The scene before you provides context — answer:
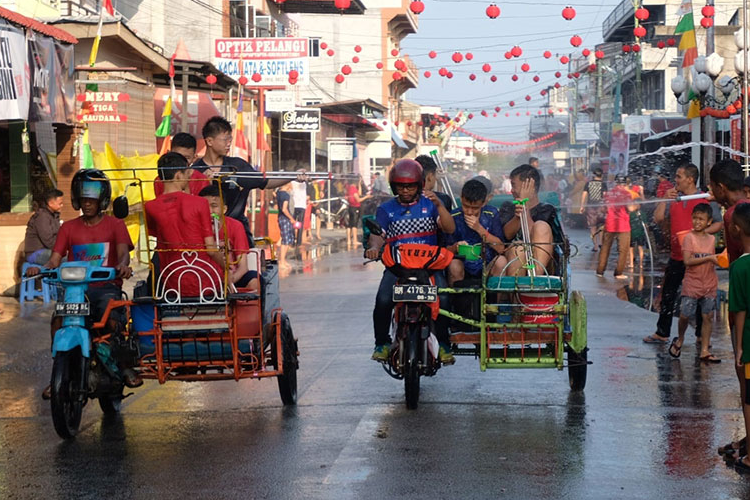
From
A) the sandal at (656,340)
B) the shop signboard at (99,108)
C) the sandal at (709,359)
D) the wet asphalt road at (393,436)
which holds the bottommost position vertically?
the wet asphalt road at (393,436)

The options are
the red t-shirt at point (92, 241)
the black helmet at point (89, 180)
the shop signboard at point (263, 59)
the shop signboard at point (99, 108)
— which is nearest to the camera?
the black helmet at point (89, 180)

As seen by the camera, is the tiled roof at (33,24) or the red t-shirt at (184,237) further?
the tiled roof at (33,24)

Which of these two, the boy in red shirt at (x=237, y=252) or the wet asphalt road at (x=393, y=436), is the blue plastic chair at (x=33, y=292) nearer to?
the wet asphalt road at (x=393, y=436)

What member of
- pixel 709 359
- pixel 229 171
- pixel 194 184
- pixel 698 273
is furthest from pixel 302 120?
pixel 229 171

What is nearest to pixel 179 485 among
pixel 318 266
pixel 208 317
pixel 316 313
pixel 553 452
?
pixel 208 317

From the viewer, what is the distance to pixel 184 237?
753cm

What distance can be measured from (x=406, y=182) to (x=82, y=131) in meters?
12.0

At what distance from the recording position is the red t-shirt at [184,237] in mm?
7457

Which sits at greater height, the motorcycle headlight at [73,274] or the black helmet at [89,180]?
the black helmet at [89,180]

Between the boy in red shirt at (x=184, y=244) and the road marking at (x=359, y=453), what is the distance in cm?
135

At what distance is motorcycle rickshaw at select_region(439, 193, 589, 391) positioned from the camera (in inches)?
324

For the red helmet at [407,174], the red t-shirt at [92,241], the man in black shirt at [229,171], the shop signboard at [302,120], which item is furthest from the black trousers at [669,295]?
the shop signboard at [302,120]

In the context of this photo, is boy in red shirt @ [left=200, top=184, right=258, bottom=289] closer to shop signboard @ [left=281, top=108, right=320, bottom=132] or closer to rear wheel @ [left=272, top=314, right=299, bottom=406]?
rear wheel @ [left=272, top=314, right=299, bottom=406]

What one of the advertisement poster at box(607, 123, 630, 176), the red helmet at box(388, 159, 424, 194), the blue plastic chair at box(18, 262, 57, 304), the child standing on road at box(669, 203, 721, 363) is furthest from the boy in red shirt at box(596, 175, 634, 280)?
→ the advertisement poster at box(607, 123, 630, 176)
